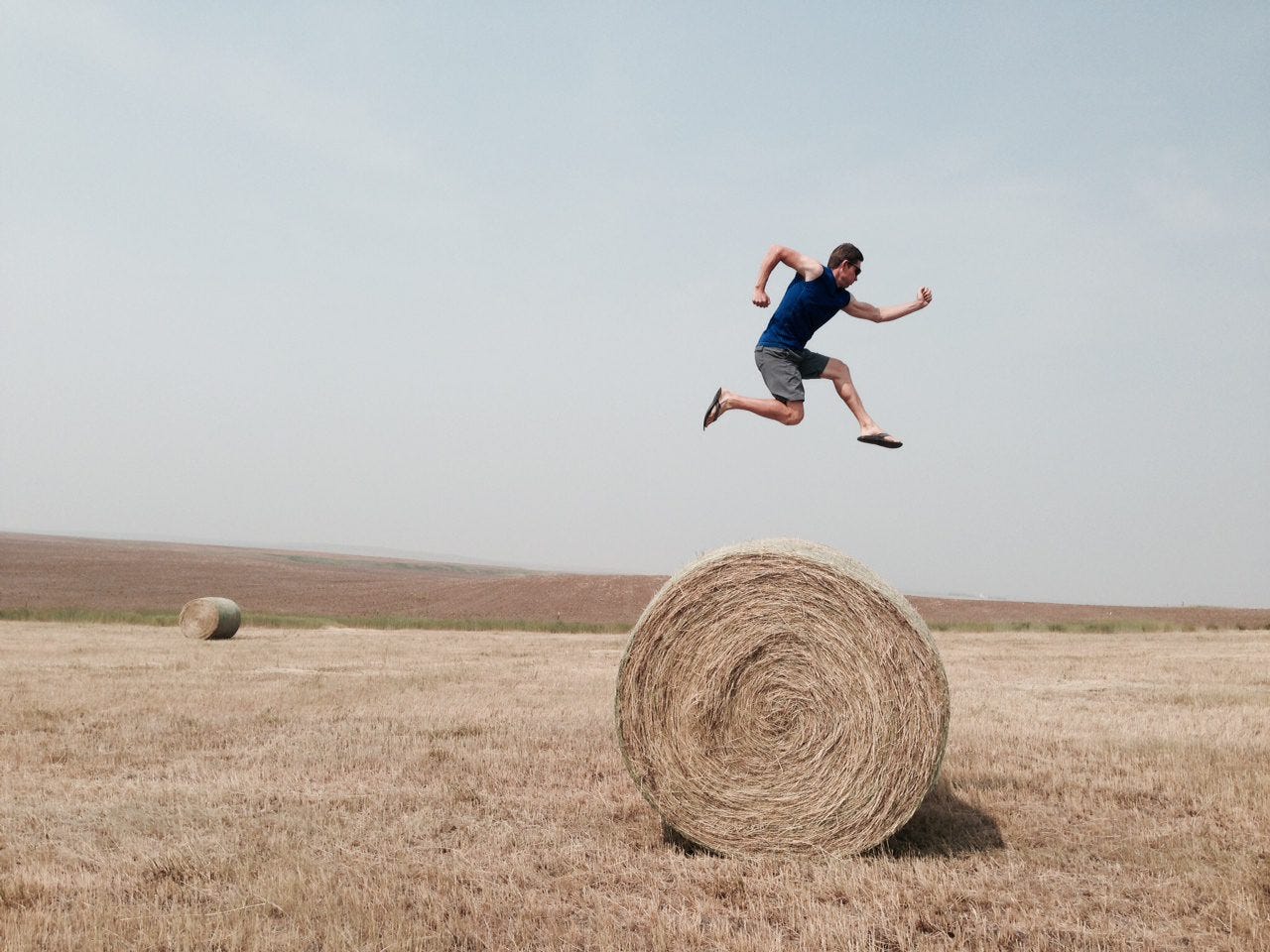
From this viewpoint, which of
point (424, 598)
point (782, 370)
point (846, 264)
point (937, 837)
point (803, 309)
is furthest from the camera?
point (424, 598)

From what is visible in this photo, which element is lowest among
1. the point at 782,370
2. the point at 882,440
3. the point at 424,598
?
the point at 424,598

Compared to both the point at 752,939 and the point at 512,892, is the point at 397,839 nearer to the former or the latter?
the point at 512,892

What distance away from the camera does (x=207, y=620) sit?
65.1 ft

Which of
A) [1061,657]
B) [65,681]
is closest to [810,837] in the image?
[65,681]

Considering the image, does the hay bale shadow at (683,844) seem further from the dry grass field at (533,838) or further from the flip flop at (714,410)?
the flip flop at (714,410)

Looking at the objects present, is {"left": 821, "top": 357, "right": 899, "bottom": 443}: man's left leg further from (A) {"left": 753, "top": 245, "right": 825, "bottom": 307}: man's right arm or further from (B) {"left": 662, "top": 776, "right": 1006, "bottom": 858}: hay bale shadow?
(B) {"left": 662, "top": 776, "right": 1006, "bottom": 858}: hay bale shadow

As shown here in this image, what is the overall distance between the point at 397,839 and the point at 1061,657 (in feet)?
49.3

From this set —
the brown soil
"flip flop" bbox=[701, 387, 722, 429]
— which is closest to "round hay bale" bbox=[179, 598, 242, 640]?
the brown soil

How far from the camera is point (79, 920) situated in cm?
399

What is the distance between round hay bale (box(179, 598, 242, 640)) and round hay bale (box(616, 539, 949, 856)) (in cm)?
1664

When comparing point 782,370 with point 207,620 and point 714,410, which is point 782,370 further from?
point 207,620

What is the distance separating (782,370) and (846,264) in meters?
0.78

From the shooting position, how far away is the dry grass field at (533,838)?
4.00m

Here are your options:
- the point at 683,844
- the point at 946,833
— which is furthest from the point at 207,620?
the point at 946,833
